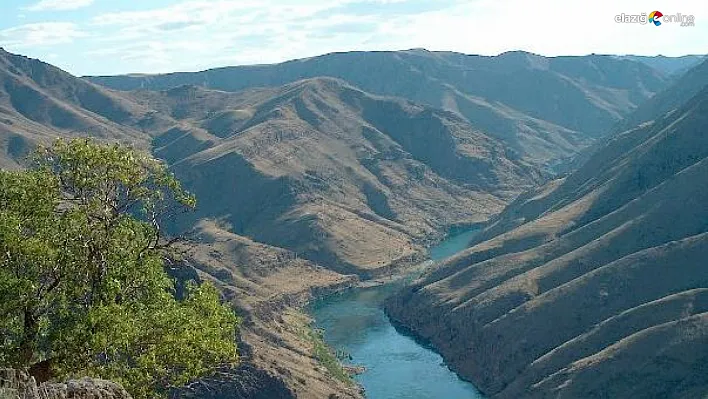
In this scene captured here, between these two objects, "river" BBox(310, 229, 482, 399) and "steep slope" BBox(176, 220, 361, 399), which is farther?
"river" BBox(310, 229, 482, 399)

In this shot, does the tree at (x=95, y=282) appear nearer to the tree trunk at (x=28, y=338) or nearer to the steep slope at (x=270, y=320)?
the tree trunk at (x=28, y=338)

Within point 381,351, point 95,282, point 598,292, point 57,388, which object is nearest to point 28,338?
point 95,282

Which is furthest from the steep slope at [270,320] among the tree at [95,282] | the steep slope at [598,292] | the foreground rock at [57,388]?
the steep slope at [598,292]

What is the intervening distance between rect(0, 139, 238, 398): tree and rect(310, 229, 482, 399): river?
91.7m

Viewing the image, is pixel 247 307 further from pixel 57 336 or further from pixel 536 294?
pixel 57 336

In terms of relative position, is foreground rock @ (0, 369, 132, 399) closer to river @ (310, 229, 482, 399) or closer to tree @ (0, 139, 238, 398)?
tree @ (0, 139, 238, 398)

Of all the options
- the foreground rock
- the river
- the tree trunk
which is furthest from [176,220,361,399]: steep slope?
the foreground rock

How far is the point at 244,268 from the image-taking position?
186750 millimetres

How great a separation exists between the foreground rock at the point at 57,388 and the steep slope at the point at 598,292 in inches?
3265

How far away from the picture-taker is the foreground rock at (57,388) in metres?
19.8

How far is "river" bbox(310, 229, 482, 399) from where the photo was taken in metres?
118

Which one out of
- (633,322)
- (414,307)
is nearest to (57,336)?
(633,322)

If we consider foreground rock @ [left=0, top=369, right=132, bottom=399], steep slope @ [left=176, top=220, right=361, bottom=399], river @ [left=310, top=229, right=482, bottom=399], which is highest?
foreground rock @ [left=0, top=369, right=132, bottom=399]

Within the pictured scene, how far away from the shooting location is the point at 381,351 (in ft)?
456
